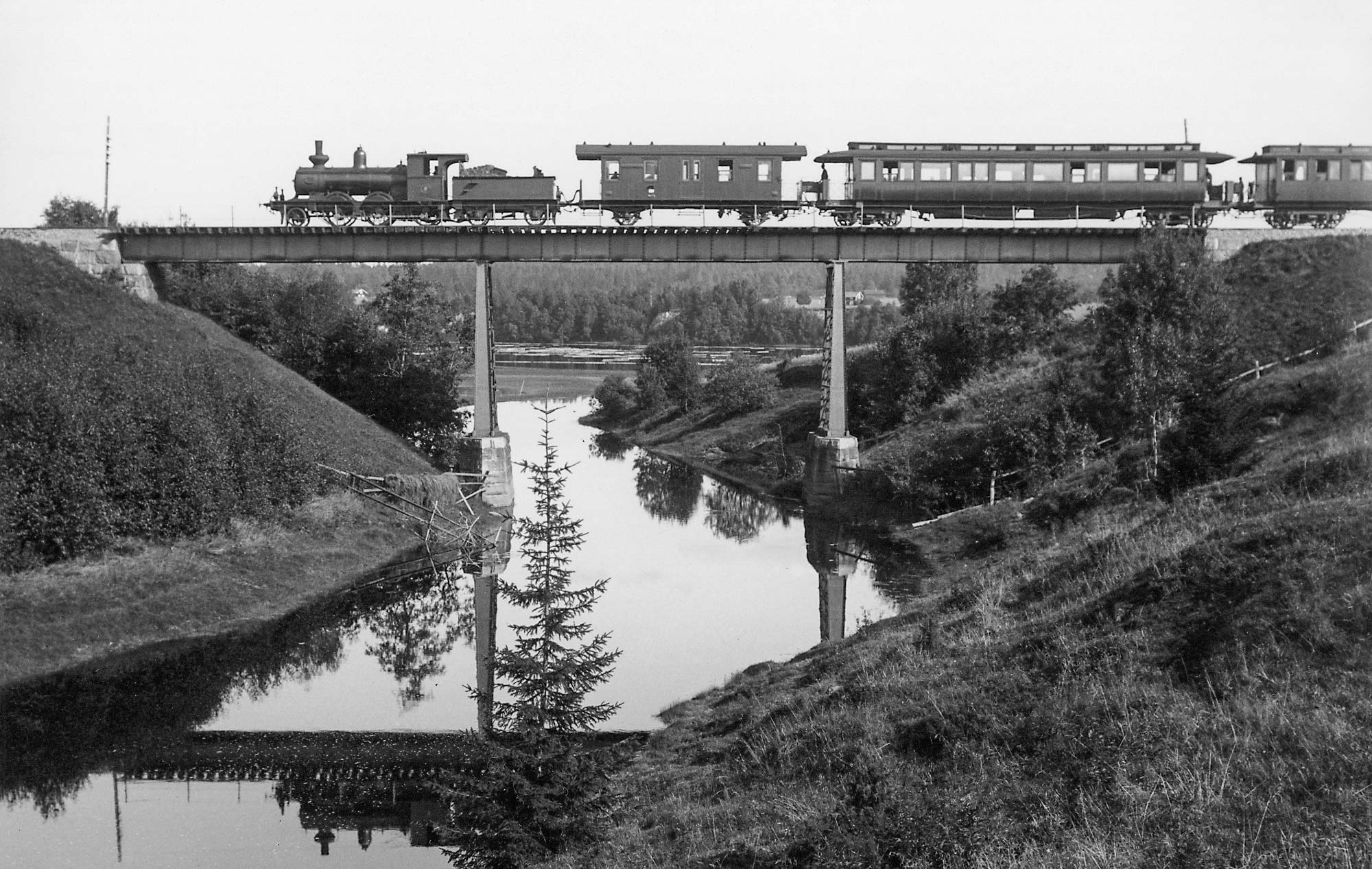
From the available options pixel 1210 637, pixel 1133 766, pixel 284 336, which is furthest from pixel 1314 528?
pixel 284 336

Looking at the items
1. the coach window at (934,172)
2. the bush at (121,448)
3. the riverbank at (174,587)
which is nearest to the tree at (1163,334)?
the coach window at (934,172)

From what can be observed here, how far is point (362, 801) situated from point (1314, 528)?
54.1 feet

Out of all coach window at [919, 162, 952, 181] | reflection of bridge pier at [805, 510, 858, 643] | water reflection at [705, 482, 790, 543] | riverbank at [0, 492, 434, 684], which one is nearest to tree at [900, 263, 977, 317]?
coach window at [919, 162, 952, 181]

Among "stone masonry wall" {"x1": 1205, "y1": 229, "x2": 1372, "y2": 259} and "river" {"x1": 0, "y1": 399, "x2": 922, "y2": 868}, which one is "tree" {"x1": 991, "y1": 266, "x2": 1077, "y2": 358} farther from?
"river" {"x1": 0, "y1": 399, "x2": 922, "y2": 868}

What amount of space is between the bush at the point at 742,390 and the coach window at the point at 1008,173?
24.6 metres

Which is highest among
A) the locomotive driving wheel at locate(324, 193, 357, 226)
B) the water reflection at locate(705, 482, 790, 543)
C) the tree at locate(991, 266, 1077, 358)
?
the locomotive driving wheel at locate(324, 193, 357, 226)

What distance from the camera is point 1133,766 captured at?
14344 millimetres

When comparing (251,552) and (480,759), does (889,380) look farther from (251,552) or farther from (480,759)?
(480,759)

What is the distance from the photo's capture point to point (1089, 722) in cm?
1612

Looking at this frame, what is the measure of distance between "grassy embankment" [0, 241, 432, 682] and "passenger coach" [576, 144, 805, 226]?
608 inches

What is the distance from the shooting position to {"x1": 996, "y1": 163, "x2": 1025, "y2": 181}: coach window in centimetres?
5694

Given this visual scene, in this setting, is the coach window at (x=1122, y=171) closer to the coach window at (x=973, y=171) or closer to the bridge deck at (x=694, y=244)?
the bridge deck at (x=694, y=244)

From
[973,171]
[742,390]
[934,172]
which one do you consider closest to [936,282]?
[742,390]

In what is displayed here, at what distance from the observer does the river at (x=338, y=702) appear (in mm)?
21328
